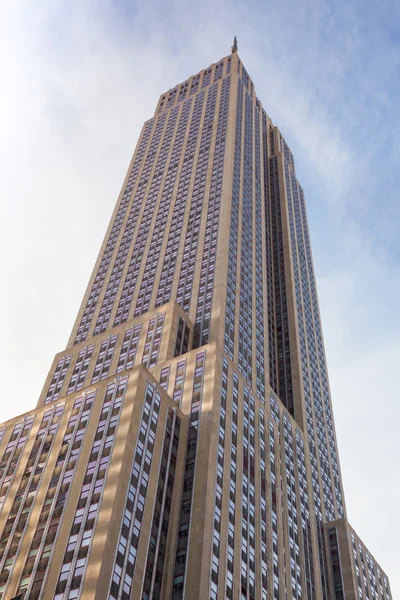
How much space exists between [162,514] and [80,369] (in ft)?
151

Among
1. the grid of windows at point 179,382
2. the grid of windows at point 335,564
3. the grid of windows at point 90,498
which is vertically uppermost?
the grid of windows at point 179,382

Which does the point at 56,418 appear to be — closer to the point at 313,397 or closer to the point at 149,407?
the point at 149,407

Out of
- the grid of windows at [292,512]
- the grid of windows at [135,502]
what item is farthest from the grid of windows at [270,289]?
the grid of windows at [135,502]

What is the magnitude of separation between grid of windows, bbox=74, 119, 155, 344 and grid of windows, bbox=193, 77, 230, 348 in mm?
22212

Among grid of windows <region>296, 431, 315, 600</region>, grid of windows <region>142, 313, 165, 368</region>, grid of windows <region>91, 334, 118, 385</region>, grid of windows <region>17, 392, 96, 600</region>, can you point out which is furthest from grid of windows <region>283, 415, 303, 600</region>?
grid of windows <region>17, 392, 96, 600</region>

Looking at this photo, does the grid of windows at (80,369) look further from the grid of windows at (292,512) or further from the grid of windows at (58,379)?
the grid of windows at (292,512)

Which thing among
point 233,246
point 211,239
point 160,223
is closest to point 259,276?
point 233,246

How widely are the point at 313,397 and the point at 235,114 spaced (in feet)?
262

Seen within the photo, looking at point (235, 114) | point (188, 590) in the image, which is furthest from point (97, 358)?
point (235, 114)

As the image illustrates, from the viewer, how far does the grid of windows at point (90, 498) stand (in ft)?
225

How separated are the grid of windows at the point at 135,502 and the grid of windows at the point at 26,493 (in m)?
13.2

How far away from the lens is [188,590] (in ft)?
244

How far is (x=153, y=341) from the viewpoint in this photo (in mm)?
115188

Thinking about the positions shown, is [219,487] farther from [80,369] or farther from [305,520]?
[80,369]
